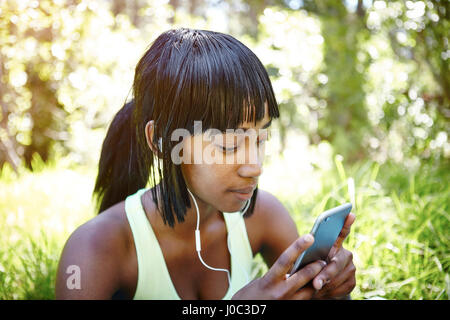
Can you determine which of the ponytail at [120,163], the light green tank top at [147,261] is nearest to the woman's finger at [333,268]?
the light green tank top at [147,261]

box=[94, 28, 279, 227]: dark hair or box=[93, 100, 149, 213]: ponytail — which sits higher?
box=[94, 28, 279, 227]: dark hair

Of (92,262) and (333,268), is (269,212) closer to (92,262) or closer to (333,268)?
(333,268)

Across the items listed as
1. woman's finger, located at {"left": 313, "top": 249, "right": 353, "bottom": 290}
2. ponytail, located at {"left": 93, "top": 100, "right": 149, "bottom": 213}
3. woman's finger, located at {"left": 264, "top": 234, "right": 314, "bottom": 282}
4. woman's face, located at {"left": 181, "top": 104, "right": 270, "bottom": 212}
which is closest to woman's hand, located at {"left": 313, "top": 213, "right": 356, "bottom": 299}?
woman's finger, located at {"left": 313, "top": 249, "right": 353, "bottom": 290}

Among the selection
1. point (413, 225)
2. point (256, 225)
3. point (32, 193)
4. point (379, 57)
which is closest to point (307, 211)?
point (413, 225)

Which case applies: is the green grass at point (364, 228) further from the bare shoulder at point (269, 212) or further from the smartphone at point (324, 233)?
the smartphone at point (324, 233)

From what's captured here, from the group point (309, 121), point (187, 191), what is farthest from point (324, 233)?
point (309, 121)

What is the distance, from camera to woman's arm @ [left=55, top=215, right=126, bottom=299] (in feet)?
4.32

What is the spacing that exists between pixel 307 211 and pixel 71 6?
2895 mm

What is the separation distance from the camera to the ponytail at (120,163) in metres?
1.74

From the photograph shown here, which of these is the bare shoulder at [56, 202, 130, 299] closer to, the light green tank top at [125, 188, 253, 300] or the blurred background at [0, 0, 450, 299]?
the light green tank top at [125, 188, 253, 300]

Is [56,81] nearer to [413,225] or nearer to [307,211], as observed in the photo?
[307,211]

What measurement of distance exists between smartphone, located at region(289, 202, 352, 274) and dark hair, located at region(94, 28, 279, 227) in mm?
379

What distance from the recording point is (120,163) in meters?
1.80

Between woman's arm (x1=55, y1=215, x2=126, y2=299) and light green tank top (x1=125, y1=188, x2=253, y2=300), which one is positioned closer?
woman's arm (x1=55, y1=215, x2=126, y2=299)
